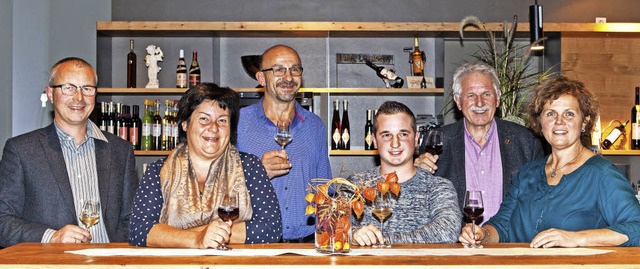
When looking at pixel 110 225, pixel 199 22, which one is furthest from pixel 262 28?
pixel 110 225

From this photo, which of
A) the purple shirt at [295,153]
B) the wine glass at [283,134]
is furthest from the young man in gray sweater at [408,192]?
the purple shirt at [295,153]

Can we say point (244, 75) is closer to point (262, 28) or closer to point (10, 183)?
point (262, 28)

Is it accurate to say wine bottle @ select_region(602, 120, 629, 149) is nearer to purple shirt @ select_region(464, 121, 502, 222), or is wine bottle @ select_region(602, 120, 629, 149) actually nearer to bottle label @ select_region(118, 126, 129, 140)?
purple shirt @ select_region(464, 121, 502, 222)

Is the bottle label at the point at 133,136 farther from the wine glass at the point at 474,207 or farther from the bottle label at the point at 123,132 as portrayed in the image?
the wine glass at the point at 474,207

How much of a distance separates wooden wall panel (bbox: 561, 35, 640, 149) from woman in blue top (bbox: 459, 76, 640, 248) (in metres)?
2.66

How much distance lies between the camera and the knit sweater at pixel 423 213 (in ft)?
10.5

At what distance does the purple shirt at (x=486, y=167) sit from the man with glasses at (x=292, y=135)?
2.36 feet

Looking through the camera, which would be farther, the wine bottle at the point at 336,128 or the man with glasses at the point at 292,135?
the wine bottle at the point at 336,128

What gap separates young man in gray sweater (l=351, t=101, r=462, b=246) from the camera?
3232mm

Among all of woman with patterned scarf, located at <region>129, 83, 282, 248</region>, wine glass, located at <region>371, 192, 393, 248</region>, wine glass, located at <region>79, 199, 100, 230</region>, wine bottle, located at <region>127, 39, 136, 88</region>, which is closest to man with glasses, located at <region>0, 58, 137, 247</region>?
wine glass, located at <region>79, 199, 100, 230</region>

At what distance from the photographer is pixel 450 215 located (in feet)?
10.6

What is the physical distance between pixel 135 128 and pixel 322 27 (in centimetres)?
154

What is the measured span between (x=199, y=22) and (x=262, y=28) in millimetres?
454

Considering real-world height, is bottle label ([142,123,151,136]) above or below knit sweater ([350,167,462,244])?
above
